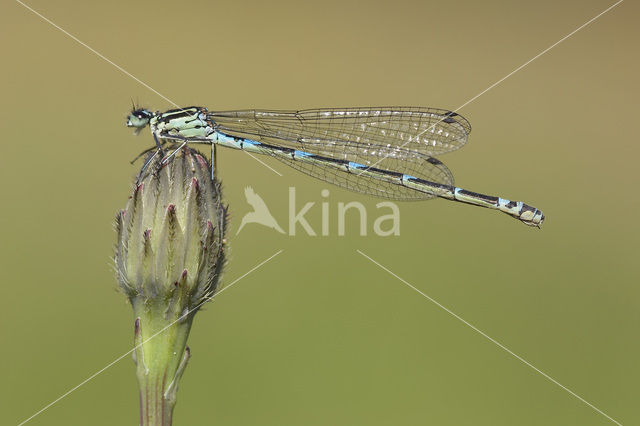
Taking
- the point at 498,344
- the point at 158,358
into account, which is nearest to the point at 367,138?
the point at 498,344

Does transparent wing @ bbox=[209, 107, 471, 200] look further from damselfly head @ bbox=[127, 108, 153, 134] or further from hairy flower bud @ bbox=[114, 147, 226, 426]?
hairy flower bud @ bbox=[114, 147, 226, 426]

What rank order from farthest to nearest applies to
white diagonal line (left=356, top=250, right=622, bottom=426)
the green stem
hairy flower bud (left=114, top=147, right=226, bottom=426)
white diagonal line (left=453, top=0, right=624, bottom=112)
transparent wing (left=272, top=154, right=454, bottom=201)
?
1. white diagonal line (left=453, top=0, right=624, bottom=112)
2. white diagonal line (left=356, top=250, right=622, bottom=426)
3. transparent wing (left=272, top=154, right=454, bottom=201)
4. hairy flower bud (left=114, top=147, right=226, bottom=426)
5. the green stem

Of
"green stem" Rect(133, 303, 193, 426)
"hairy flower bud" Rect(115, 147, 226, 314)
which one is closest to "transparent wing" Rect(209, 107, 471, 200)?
"hairy flower bud" Rect(115, 147, 226, 314)

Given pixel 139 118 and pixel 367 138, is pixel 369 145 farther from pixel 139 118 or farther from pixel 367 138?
pixel 139 118

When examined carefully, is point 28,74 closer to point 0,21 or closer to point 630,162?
point 0,21

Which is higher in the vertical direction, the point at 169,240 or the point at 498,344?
the point at 169,240
